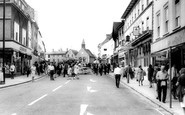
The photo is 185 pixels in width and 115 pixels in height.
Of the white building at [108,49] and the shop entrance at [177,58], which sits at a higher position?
the white building at [108,49]

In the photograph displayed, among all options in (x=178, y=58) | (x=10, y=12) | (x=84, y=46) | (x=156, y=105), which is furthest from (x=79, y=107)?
(x=84, y=46)

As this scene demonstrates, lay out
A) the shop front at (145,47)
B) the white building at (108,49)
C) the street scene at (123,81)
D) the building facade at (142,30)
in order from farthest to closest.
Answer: the white building at (108,49)
the shop front at (145,47)
the building facade at (142,30)
the street scene at (123,81)

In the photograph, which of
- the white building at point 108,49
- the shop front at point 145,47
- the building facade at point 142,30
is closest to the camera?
the building facade at point 142,30

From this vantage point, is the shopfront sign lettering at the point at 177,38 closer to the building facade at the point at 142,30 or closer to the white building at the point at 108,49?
the building facade at the point at 142,30

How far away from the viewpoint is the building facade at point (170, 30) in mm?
14338

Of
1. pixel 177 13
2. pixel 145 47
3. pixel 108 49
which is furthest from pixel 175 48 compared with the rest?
pixel 108 49

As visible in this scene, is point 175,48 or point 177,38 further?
point 177,38

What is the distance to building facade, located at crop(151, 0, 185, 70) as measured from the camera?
47.0ft

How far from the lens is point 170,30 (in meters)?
17.0

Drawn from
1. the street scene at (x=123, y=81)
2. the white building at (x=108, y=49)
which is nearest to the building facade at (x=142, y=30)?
the street scene at (x=123, y=81)

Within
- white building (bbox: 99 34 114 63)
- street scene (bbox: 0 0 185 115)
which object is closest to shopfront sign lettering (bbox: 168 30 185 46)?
street scene (bbox: 0 0 185 115)

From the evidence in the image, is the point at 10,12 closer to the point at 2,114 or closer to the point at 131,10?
the point at 131,10

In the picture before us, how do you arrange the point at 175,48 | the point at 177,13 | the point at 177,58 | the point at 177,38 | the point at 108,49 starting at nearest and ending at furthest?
the point at 175,48 → the point at 177,38 → the point at 177,13 → the point at 177,58 → the point at 108,49

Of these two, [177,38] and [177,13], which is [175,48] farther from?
[177,13]
